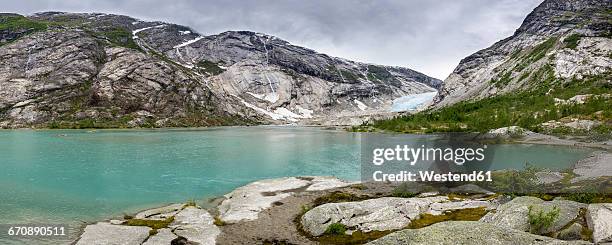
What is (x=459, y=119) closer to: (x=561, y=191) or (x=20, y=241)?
(x=561, y=191)

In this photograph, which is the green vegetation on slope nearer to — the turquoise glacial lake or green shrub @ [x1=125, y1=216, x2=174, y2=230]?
the turquoise glacial lake

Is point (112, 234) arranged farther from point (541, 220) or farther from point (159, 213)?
point (541, 220)

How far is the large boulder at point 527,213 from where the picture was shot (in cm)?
2206

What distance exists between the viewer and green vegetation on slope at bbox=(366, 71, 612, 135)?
128875 mm

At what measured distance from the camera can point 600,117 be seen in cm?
11738

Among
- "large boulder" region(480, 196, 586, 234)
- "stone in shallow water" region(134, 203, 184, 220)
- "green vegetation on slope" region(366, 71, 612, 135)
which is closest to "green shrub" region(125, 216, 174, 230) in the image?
"stone in shallow water" region(134, 203, 184, 220)

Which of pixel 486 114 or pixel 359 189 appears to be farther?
pixel 486 114

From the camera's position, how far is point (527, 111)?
147 meters

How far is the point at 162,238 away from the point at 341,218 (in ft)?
44.1

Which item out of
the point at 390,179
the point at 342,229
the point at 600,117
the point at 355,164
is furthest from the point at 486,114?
the point at 342,229

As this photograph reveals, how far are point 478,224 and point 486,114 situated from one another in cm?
15999

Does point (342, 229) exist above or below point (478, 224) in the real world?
below

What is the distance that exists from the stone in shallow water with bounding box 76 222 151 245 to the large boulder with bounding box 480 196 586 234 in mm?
23760

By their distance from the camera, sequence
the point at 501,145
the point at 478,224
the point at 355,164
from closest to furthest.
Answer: the point at 478,224 → the point at 355,164 → the point at 501,145
